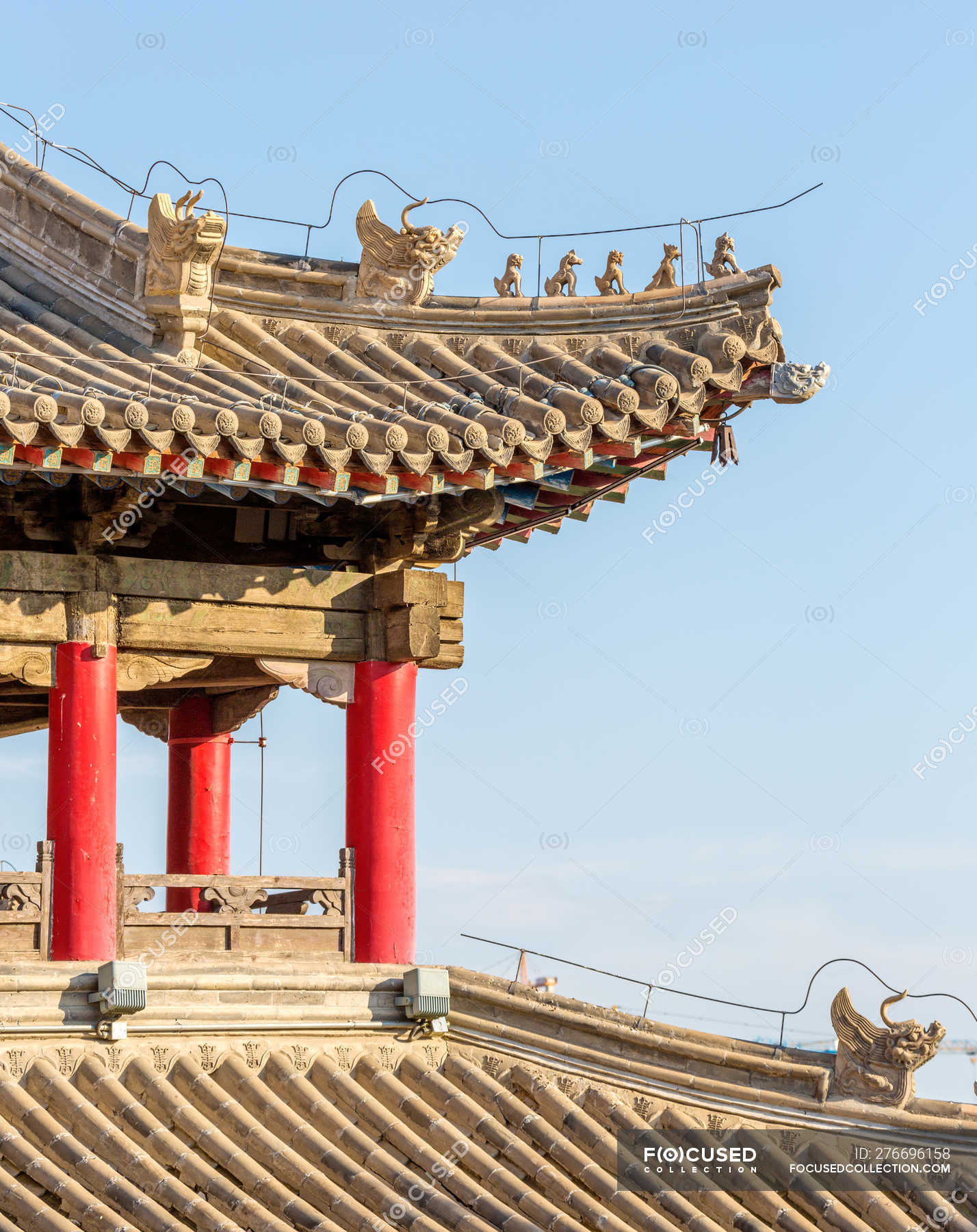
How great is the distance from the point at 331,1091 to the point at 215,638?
3317mm

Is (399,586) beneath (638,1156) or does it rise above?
above

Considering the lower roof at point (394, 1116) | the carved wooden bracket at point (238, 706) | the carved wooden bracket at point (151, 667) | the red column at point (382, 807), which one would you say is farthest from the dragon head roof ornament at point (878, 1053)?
the carved wooden bracket at point (238, 706)

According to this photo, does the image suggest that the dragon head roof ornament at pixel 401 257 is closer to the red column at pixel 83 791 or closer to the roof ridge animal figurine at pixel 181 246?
the roof ridge animal figurine at pixel 181 246

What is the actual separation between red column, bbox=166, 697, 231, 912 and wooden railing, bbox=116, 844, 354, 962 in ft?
11.6

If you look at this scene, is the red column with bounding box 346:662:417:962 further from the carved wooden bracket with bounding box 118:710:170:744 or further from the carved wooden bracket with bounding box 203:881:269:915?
the carved wooden bracket with bounding box 118:710:170:744

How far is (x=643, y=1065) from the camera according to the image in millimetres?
12977

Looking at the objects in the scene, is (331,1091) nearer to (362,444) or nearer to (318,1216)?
(318,1216)

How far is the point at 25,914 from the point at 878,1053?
18.1ft

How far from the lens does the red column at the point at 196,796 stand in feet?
57.1

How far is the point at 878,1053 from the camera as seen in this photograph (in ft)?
42.1

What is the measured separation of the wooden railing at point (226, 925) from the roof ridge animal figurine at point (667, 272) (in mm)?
5100

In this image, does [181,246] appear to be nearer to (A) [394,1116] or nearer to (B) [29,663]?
(B) [29,663]

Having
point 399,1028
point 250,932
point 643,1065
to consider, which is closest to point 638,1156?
point 643,1065

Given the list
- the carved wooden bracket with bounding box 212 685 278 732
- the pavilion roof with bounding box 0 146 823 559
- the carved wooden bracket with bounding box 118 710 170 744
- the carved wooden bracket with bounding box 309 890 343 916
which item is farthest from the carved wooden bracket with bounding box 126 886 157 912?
the carved wooden bracket with bounding box 118 710 170 744
